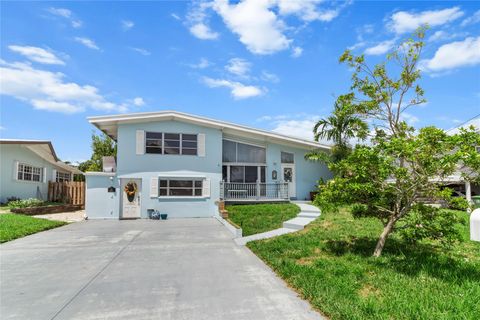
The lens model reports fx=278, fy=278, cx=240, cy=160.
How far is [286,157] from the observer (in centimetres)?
1772

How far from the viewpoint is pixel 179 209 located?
15078 mm

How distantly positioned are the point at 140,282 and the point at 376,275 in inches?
159

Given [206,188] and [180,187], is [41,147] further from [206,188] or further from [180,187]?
[206,188]

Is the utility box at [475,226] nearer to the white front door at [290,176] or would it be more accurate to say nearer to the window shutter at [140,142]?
the white front door at [290,176]

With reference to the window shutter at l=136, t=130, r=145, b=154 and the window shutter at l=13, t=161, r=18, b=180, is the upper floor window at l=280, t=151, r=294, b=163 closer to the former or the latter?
the window shutter at l=136, t=130, r=145, b=154

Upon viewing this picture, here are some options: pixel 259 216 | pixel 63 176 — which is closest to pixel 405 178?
pixel 259 216

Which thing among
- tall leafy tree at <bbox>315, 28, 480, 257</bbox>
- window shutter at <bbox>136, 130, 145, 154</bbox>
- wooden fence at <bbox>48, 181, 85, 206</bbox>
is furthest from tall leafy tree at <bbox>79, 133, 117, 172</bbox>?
tall leafy tree at <bbox>315, 28, 480, 257</bbox>

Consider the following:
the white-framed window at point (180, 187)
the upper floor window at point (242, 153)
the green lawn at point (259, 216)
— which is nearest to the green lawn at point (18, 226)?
the white-framed window at point (180, 187)

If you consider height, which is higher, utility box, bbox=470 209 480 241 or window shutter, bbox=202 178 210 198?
window shutter, bbox=202 178 210 198

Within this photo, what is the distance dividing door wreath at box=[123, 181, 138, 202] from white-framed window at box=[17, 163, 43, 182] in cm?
901

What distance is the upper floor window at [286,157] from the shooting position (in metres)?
17.6

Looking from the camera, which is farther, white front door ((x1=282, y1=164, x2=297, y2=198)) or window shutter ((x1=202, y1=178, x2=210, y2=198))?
white front door ((x1=282, y1=164, x2=297, y2=198))

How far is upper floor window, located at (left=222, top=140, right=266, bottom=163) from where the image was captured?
1683cm

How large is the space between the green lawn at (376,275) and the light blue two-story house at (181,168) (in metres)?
8.22
